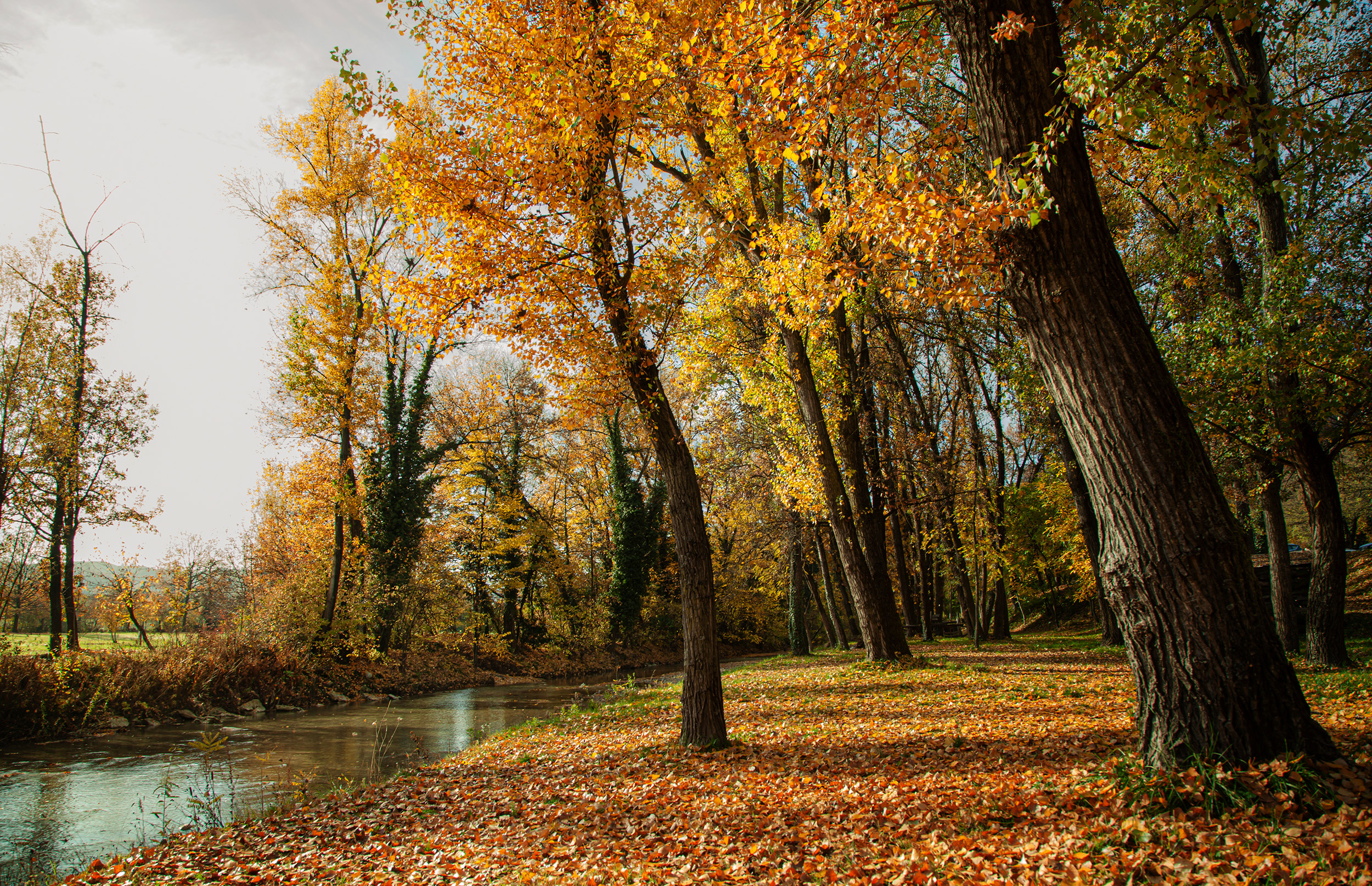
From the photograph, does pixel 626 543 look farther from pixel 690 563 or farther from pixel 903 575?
pixel 690 563

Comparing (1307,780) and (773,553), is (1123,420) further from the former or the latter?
(773,553)

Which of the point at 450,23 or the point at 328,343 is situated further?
the point at 328,343

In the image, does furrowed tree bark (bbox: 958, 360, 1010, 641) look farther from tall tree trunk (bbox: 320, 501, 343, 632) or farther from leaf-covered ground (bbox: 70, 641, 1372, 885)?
tall tree trunk (bbox: 320, 501, 343, 632)

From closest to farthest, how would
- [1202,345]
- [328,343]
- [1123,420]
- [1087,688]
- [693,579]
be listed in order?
1. [1123,420]
2. [693,579]
3. [1087,688]
4. [1202,345]
5. [328,343]

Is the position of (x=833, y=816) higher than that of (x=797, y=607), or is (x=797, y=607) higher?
(x=833, y=816)

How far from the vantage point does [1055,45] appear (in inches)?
163

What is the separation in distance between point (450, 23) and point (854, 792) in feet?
28.6

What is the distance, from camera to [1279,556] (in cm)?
977

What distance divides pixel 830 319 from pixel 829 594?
13315 mm

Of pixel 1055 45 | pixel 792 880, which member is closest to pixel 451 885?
pixel 792 880

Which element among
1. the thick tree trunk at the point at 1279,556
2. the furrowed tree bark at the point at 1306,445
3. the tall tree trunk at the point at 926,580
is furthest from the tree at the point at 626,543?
the furrowed tree bark at the point at 1306,445

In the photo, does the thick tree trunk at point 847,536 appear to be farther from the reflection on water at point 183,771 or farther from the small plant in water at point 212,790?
the small plant in water at point 212,790

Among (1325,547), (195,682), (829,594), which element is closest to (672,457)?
(1325,547)

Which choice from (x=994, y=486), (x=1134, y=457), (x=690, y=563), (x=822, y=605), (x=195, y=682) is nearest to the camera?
(x=1134, y=457)
